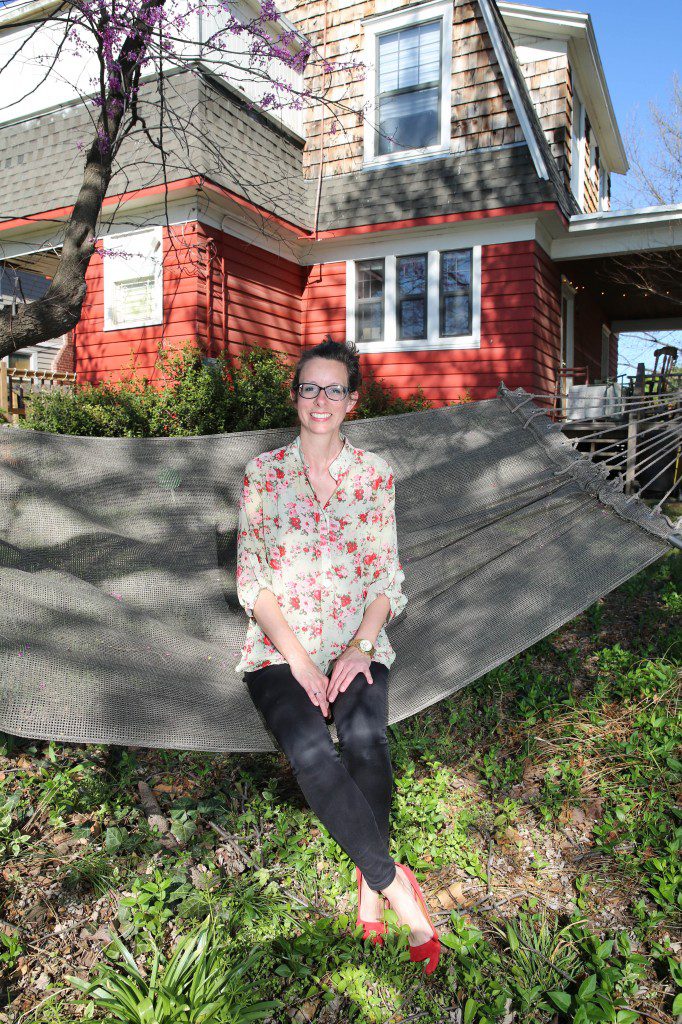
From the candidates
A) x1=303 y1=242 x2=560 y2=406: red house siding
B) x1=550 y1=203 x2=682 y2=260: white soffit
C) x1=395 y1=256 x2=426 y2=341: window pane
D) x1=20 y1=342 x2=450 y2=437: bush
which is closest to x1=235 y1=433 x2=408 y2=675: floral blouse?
x1=20 y1=342 x2=450 y2=437: bush

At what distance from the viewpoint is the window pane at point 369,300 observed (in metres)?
7.49

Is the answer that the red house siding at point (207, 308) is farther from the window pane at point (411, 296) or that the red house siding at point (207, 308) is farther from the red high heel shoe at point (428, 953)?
the red high heel shoe at point (428, 953)

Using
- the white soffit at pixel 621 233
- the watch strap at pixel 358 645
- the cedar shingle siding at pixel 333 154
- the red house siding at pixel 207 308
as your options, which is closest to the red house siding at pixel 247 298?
the red house siding at pixel 207 308

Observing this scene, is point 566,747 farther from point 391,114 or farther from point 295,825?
point 391,114

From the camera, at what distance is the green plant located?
1.15 meters

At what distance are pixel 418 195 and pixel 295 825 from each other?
6.59 metres

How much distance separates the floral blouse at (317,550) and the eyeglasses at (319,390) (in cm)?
14

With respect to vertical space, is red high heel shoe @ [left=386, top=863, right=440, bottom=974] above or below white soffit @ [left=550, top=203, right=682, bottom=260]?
below

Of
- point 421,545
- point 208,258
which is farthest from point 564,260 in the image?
point 421,545

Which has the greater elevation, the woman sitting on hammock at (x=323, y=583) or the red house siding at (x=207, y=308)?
→ the red house siding at (x=207, y=308)

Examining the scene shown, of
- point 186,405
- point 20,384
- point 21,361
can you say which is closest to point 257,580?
point 186,405

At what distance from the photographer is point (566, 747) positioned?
2062 mm

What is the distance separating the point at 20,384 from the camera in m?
7.77

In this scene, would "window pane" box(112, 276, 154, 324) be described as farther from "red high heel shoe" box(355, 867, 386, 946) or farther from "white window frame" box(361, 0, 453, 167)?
"red high heel shoe" box(355, 867, 386, 946)
